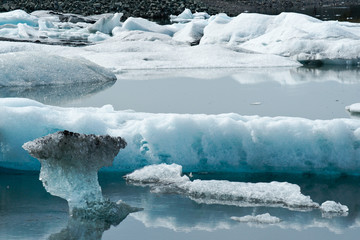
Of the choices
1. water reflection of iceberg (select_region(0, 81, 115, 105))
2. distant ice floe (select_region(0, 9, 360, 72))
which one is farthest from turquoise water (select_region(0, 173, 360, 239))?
distant ice floe (select_region(0, 9, 360, 72))

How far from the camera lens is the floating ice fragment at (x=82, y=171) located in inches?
119

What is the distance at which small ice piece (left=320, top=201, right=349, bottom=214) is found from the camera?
3.17 m

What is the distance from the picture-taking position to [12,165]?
13.4 feet

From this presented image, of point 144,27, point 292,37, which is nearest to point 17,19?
point 144,27

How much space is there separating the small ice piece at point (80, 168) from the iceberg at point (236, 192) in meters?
0.52

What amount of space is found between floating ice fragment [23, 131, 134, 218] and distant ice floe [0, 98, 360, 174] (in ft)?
2.81

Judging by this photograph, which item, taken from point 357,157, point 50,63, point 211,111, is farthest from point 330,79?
point 357,157

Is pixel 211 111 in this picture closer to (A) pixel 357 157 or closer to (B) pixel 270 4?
(A) pixel 357 157

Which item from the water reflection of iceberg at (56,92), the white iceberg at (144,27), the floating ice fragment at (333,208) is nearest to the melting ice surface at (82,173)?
the floating ice fragment at (333,208)

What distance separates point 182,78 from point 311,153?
15.1 feet

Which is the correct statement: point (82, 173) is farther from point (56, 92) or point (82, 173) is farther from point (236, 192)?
point (56, 92)

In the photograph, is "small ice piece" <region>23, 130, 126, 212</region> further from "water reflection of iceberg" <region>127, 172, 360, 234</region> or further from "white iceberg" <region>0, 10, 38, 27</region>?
"white iceberg" <region>0, 10, 38, 27</region>

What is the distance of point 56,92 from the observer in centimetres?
710

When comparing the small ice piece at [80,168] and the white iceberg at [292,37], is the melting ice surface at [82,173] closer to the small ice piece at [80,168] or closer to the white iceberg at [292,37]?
the small ice piece at [80,168]
